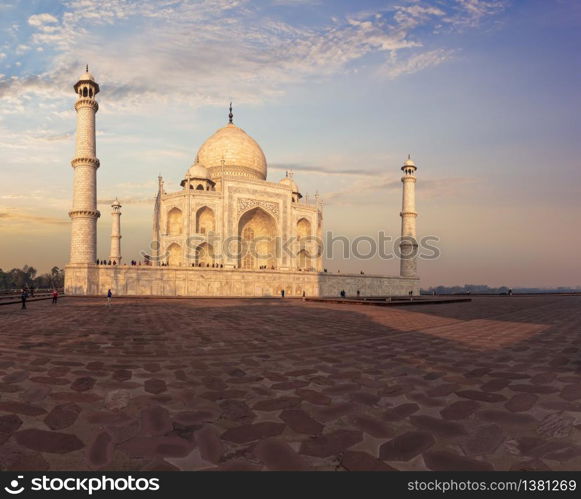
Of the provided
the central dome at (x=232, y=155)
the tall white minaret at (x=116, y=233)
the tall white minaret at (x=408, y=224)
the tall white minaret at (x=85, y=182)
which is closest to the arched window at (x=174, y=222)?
the central dome at (x=232, y=155)

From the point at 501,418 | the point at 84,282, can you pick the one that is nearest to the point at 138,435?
the point at 501,418

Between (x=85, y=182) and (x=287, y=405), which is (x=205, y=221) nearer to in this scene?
(x=85, y=182)

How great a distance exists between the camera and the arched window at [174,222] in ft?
109

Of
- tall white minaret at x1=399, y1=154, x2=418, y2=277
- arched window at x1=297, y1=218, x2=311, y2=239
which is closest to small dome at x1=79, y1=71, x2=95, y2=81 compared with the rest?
arched window at x1=297, y1=218, x2=311, y2=239

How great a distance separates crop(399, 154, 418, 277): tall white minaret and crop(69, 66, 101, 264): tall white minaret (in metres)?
29.4

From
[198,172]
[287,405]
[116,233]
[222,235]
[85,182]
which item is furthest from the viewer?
[116,233]

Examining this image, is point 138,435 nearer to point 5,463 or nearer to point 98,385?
point 5,463

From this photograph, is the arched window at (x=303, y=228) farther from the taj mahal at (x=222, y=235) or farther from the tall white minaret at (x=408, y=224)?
the tall white minaret at (x=408, y=224)

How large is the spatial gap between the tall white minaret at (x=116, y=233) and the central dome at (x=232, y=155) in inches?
393

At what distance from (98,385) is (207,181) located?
113 feet

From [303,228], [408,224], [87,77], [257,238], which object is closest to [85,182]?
[87,77]

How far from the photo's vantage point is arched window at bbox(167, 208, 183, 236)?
1309 inches

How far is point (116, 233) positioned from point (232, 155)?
1453cm

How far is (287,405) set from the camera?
312 centimetres
